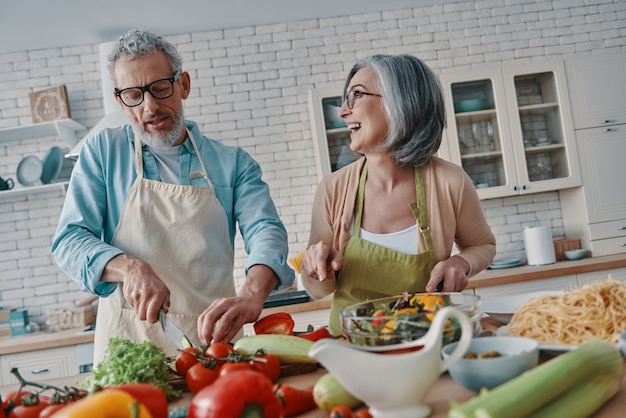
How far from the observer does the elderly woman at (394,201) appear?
6.31ft

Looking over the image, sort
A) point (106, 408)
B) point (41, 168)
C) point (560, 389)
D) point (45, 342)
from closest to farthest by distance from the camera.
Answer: point (106, 408)
point (560, 389)
point (45, 342)
point (41, 168)

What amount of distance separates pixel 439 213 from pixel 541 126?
284 centimetres

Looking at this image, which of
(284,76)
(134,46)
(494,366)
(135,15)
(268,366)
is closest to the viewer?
(494,366)

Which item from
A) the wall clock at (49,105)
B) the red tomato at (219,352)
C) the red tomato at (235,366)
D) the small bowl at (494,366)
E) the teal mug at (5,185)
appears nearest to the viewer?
the small bowl at (494,366)

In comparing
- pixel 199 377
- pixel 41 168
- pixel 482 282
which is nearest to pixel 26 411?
pixel 199 377

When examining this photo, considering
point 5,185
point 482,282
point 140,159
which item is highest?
point 5,185

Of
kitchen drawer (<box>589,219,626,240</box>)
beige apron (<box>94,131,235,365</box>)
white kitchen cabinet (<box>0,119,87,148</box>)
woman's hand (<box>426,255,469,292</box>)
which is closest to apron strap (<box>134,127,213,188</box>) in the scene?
beige apron (<box>94,131,235,365</box>)

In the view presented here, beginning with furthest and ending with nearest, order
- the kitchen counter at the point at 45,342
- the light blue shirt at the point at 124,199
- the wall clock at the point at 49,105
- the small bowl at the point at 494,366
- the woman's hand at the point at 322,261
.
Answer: the wall clock at the point at 49,105 < the kitchen counter at the point at 45,342 < the light blue shirt at the point at 124,199 < the woman's hand at the point at 322,261 < the small bowl at the point at 494,366

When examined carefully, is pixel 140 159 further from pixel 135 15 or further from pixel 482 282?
pixel 482 282

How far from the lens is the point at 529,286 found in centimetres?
388

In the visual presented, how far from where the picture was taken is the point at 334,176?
209 centimetres

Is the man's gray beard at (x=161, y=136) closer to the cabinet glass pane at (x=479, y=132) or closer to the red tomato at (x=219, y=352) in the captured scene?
the red tomato at (x=219, y=352)

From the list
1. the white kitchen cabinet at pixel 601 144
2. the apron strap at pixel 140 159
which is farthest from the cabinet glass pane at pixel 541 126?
the apron strap at pixel 140 159

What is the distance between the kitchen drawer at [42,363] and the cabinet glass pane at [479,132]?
10.1 feet
